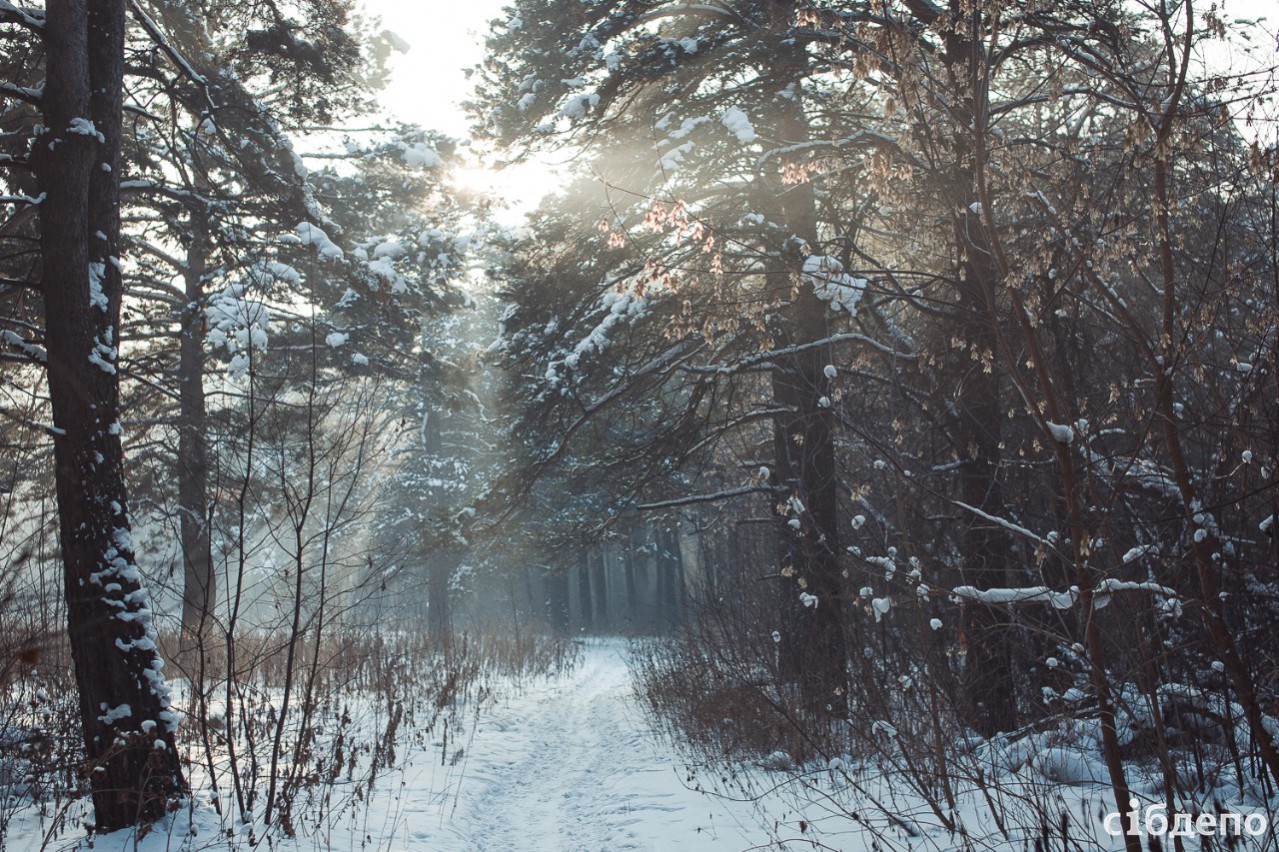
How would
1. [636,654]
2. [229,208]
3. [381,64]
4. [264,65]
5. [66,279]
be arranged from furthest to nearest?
[381,64] → [636,654] → [264,65] → [229,208] → [66,279]

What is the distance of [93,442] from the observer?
560cm

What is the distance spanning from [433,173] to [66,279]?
11467 mm

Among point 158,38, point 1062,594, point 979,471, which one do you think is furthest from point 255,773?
point 979,471

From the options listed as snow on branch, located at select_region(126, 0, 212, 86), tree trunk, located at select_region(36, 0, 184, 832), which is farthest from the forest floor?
snow on branch, located at select_region(126, 0, 212, 86)

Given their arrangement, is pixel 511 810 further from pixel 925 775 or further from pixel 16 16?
pixel 16 16

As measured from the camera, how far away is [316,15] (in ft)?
27.3

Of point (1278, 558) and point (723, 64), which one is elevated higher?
point (723, 64)

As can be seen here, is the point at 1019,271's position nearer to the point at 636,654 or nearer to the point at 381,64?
the point at 636,654

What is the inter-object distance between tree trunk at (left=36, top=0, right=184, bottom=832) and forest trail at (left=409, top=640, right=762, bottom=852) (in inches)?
73.7

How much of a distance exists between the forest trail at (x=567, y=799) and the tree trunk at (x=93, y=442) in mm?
1871

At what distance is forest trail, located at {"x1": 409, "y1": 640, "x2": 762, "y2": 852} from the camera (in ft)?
18.9

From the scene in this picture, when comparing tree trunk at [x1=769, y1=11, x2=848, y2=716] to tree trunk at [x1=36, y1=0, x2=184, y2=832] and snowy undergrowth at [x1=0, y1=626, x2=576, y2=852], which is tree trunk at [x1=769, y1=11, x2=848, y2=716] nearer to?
snowy undergrowth at [x1=0, y1=626, x2=576, y2=852]

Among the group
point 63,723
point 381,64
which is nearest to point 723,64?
point 63,723

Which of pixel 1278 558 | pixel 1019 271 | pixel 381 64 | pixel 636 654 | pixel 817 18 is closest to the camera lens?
pixel 1278 558
